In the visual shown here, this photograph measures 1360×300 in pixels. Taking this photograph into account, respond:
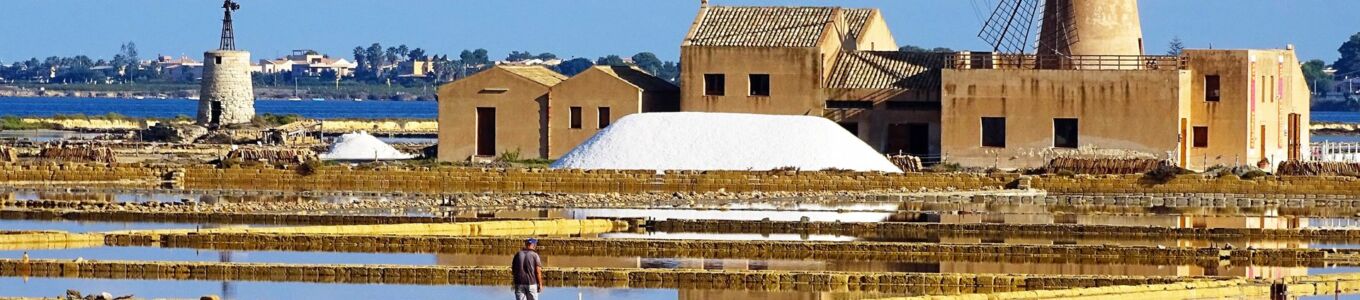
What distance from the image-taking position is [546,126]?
45062 mm

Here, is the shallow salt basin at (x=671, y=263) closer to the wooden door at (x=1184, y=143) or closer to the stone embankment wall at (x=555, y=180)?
the stone embankment wall at (x=555, y=180)

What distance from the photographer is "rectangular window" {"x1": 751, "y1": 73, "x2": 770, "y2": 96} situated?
44125 millimetres

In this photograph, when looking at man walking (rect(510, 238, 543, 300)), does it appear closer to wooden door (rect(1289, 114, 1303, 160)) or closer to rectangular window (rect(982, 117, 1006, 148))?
rectangular window (rect(982, 117, 1006, 148))

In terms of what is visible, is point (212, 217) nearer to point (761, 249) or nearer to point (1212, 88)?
point (761, 249)

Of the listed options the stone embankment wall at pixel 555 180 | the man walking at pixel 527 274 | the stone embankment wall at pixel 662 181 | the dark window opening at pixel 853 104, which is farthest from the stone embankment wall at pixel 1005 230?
the dark window opening at pixel 853 104

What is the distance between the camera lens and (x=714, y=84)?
146 ft

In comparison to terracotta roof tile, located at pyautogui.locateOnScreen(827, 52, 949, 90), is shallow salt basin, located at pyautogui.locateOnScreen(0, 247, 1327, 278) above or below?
below

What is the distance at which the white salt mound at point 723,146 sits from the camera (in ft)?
130

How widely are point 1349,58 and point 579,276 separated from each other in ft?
579

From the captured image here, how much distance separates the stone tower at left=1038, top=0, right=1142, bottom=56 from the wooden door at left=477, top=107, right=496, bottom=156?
964 centimetres

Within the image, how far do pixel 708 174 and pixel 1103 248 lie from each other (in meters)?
14.0

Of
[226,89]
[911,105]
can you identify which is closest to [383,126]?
[226,89]

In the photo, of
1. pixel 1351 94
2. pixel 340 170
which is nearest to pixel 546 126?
pixel 340 170

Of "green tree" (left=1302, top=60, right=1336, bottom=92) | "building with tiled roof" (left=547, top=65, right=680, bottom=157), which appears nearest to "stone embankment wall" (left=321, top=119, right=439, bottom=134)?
"building with tiled roof" (left=547, top=65, right=680, bottom=157)
